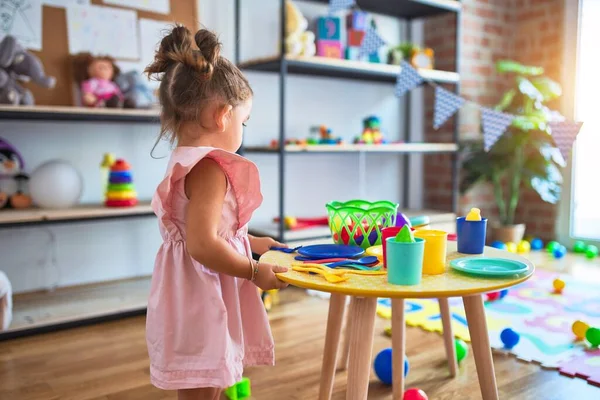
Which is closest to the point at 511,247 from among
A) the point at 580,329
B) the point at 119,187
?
the point at 580,329

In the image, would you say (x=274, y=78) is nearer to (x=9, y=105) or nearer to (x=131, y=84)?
(x=131, y=84)

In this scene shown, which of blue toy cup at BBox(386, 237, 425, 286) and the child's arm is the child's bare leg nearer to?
the child's arm

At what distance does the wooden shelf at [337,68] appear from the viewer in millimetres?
2738

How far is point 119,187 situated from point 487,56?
2.82m

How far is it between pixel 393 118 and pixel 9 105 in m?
2.39

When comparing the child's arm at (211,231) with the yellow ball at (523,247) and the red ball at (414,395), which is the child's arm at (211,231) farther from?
the yellow ball at (523,247)

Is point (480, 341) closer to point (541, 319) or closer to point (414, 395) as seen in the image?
point (414, 395)

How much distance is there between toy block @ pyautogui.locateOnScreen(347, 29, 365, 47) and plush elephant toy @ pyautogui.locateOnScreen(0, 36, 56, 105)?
5.24ft

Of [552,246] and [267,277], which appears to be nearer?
[267,277]

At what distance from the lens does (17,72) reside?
88.4 inches

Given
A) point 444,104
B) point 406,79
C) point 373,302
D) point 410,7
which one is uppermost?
point 410,7

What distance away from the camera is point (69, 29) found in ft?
8.20

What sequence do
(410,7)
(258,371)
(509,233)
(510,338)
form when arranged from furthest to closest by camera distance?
(509,233) < (410,7) < (510,338) < (258,371)

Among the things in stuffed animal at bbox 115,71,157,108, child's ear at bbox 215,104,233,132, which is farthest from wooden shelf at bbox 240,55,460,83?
child's ear at bbox 215,104,233,132
